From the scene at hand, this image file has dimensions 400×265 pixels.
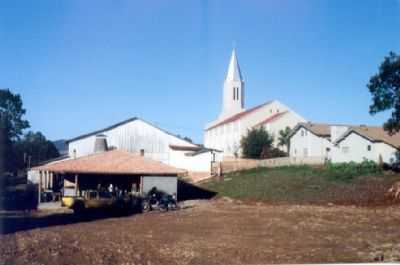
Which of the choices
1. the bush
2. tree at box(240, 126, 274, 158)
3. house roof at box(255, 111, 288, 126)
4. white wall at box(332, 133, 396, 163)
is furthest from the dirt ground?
white wall at box(332, 133, 396, 163)

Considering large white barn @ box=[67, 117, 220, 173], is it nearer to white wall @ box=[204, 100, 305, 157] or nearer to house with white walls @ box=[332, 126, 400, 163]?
white wall @ box=[204, 100, 305, 157]

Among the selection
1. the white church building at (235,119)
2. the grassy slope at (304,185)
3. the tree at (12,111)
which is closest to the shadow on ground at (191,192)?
the grassy slope at (304,185)

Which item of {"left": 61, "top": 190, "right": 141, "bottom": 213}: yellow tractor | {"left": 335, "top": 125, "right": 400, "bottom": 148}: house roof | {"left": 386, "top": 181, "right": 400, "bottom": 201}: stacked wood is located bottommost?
{"left": 61, "top": 190, "right": 141, "bottom": 213}: yellow tractor

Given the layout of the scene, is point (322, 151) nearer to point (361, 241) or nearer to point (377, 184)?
point (377, 184)

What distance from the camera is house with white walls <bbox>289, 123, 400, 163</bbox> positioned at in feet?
74.6

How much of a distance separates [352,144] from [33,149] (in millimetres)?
19609

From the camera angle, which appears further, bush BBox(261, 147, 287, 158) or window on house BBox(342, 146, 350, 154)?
window on house BBox(342, 146, 350, 154)

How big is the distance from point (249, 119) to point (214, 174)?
8686 mm

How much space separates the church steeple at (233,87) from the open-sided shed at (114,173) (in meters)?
6.34

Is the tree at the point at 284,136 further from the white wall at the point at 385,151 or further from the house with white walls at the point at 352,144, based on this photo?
the white wall at the point at 385,151

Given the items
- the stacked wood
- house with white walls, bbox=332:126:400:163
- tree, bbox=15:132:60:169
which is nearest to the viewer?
tree, bbox=15:132:60:169

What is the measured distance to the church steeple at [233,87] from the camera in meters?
7.24

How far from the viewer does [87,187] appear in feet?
57.5

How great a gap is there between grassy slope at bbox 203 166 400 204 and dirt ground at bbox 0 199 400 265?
8.96 feet
